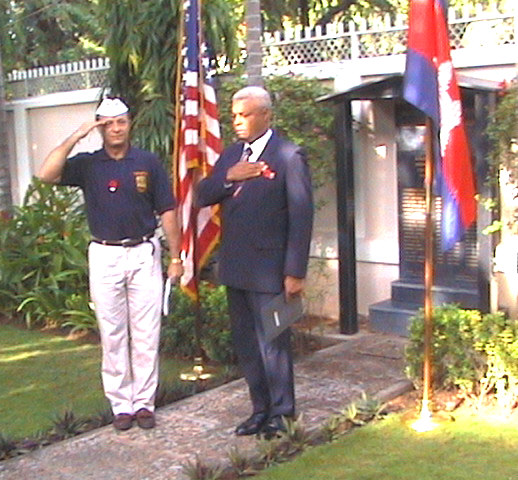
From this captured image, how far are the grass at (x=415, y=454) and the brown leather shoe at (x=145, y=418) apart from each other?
3.39ft

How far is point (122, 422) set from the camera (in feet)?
18.0

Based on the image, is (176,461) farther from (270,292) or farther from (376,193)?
(376,193)

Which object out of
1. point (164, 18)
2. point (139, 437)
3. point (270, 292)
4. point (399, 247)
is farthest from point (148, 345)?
point (164, 18)

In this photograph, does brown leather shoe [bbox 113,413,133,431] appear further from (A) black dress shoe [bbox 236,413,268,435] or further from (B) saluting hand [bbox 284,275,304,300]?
(B) saluting hand [bbox 284,275,304,300]

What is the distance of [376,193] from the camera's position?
836 cm

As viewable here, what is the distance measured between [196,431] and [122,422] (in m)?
0.46

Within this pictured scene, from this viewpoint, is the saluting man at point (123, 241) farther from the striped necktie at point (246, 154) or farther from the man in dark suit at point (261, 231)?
the striped necktie at point (246, 154)

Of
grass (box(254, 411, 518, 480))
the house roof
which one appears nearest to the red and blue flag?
grass (box(254, 411, 518, 480))

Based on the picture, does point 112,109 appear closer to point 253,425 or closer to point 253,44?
point 253,425

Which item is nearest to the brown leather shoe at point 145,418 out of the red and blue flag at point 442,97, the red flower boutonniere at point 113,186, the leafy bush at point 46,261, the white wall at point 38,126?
the red flower boutonniere at point 113,186

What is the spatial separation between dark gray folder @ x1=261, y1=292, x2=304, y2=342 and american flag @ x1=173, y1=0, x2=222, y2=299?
168 centimetres

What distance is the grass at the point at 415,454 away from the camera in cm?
469

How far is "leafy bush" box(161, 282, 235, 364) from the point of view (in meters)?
7.11

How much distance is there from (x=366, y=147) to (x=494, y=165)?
2.06 meters
